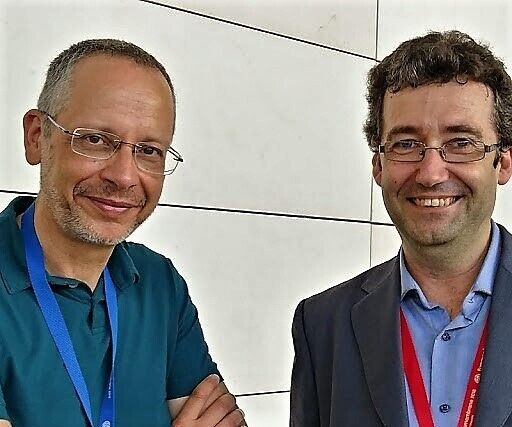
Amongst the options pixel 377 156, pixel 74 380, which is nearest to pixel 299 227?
pixel 377 156

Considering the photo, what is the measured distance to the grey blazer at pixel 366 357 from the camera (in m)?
1.57

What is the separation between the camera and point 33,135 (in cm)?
164

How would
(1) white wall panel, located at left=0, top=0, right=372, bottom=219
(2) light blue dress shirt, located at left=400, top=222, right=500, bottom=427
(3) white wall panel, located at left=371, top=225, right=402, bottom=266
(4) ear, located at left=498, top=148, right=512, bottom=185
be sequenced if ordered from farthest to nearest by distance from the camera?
(3) white wall panel, located at left=371, top=225, right=402, bottom=266
(1) white wall panel, located at left=0, top=0, right=372, bottom=219
(4) ear, located at left=498, top=148, right=512, bottom=185
(2) light blue dress shirt, located at left=400, top=222, right=500, bottom=427

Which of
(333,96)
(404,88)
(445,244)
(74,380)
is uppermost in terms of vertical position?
(333,96)

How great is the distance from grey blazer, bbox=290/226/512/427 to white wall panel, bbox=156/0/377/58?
1.08 metres

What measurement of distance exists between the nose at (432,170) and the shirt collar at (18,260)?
0.58 meters

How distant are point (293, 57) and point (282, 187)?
0.42 meters

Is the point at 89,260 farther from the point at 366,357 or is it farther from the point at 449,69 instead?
the point at 449,69

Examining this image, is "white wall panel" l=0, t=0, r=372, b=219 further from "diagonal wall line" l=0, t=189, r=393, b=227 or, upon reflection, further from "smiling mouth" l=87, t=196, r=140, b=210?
"smiling mouth" l=87, t=196, r=140, b=210

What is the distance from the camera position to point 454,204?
160cm

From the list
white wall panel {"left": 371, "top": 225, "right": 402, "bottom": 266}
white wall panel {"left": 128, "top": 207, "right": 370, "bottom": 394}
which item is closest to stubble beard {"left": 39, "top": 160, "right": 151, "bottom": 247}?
white wall panel {"left": 128, "top": 207, "right": 370, "bottom": 394}

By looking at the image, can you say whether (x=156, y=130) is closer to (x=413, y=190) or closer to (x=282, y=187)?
(x=413, y=190)

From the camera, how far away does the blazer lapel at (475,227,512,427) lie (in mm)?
1534

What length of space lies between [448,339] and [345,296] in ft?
0.88
